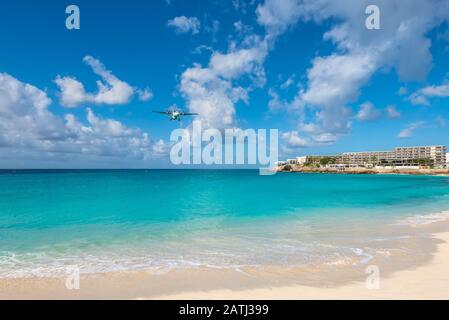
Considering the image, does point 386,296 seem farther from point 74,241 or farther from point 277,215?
point 277,215

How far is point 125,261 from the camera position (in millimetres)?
10328

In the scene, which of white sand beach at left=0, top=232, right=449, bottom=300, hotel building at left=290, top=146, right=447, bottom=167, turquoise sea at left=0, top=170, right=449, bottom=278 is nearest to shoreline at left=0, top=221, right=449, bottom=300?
white sand beach at left=0, top=232, right=449, bottom=300

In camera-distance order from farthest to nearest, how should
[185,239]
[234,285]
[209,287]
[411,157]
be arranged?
[411,157] → [185,239] → [234,285] → [209,287]

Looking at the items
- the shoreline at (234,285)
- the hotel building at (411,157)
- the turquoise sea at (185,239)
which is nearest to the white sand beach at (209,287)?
the shoreline at (234,285)

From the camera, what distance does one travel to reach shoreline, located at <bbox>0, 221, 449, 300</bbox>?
734 centimetres

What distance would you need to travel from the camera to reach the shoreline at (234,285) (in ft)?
24.1

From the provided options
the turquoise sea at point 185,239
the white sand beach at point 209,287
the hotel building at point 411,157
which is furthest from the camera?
the hotel building at point 411,157

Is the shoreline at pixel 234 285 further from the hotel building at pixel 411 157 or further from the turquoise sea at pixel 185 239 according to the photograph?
the hotel building at pixel 411 157

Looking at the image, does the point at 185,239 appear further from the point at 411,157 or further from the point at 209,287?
the point at 411,157

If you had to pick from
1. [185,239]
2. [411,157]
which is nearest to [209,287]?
[185,239]

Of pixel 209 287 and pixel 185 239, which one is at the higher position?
pixel 209 287

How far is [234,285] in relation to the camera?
8062 mm
